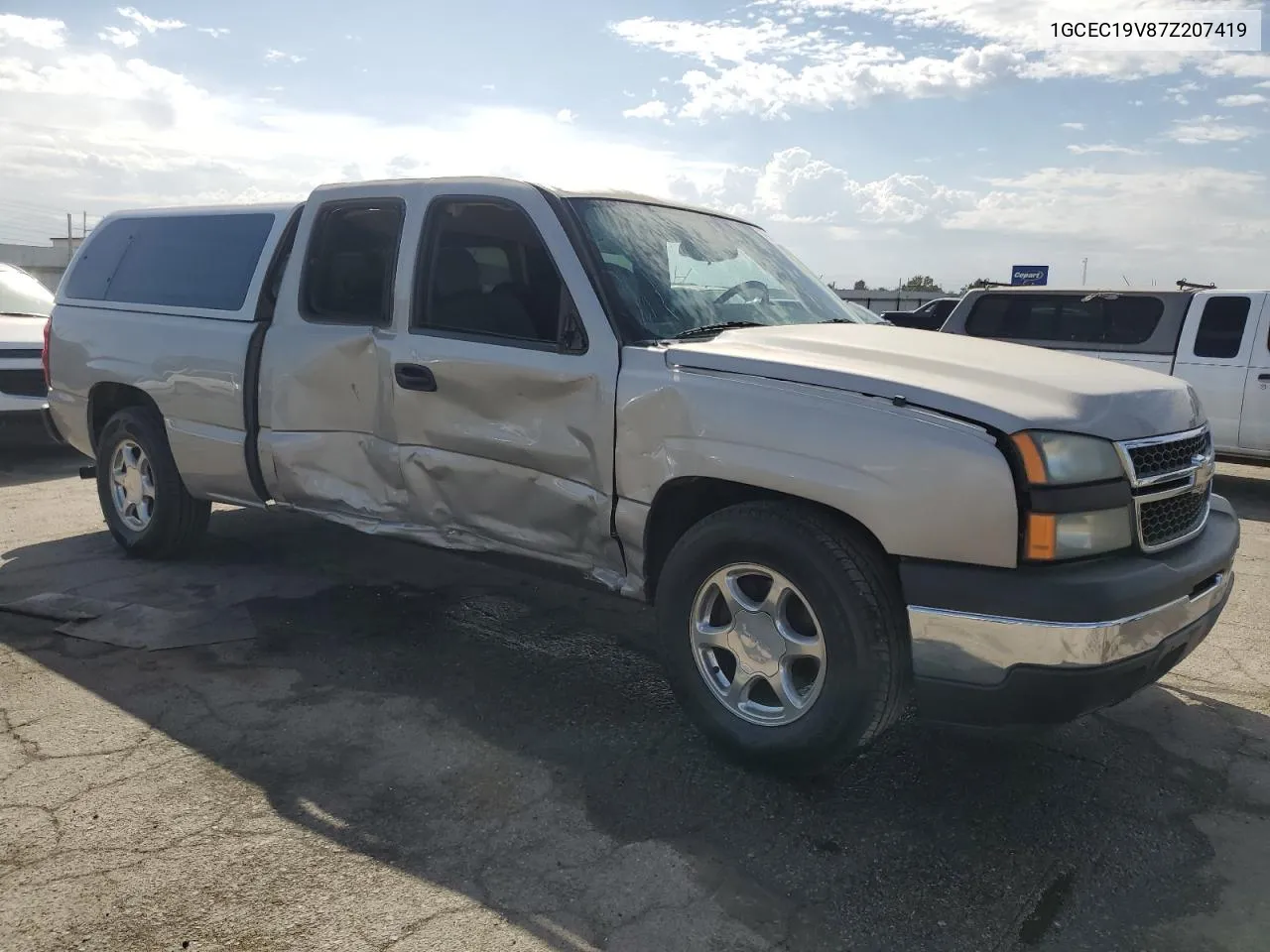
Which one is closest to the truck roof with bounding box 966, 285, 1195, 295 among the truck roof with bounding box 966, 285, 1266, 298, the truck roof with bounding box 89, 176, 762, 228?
the truck roof with bounding box 966, 285, 1266, 298

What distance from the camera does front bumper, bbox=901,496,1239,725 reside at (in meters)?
2.68

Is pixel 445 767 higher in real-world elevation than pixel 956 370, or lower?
lower

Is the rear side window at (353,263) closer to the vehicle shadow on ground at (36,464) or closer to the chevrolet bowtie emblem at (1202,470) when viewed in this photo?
the chevrolet bowtie emblem at (1202,470)

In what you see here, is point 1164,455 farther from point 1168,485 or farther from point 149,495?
point 149,495

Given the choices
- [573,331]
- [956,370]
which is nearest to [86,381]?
[573,331]

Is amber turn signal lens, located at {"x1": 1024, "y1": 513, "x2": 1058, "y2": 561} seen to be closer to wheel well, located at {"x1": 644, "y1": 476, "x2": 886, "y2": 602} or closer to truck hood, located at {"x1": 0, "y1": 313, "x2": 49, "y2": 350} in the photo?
wheel well, located at {"x1": 644, "y1": 476, "x2": 886, "y2": 602}

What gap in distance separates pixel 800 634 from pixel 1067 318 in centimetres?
761

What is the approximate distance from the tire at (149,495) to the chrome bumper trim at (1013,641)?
13.6ft

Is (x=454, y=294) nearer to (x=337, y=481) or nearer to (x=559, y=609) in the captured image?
(x=337, y=481)

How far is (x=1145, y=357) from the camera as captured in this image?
29.9ft

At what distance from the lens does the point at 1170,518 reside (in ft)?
10.1

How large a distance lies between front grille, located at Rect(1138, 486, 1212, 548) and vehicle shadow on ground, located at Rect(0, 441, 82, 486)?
25.3ft

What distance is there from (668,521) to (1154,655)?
1.56 metres

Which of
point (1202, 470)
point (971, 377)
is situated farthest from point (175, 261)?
point (1202, 470)
